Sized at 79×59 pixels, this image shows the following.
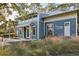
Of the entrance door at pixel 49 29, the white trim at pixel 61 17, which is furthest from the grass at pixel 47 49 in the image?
the white trim at pixel 61 17

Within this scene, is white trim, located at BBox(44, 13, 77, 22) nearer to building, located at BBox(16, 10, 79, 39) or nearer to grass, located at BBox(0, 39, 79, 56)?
building, located at BBox(16, 10, 79, 39)

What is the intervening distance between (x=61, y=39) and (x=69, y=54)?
7.2 inches

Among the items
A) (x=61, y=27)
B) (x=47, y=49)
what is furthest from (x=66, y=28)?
(x=47, y=49)

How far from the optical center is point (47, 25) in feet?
7.88

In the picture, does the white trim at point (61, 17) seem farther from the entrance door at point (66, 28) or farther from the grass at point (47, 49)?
the grass at point (47, 49)

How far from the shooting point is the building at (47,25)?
7.70 ft

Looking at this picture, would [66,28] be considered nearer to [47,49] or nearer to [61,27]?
[61,27]

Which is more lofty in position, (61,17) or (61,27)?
(61,17)

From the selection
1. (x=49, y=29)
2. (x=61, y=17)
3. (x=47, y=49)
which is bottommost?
(x=47, y=49)

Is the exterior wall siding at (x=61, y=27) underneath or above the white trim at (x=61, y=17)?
underneath

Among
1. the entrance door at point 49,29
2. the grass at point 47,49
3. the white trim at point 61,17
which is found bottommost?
the grass at point 47,49

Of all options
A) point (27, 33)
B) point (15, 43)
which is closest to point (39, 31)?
point (27, 33)

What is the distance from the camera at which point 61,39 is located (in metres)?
2.35

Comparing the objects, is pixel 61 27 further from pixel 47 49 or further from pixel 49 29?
pixel 47 49
